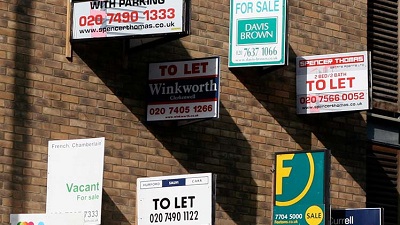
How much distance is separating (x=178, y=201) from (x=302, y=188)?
9.03 feet

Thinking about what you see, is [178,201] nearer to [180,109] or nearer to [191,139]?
[180,109]

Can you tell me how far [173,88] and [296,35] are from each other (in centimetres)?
351

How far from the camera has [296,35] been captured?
21.3m

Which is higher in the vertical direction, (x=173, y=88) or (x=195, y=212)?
(x=173, y=88)

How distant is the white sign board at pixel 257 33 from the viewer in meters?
19.6

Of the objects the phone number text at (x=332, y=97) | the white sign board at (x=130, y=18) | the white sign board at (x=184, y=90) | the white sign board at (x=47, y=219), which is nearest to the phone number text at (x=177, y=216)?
the white sign board at (x=47, y=219)

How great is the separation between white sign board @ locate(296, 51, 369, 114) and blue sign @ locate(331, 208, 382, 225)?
1.78 m

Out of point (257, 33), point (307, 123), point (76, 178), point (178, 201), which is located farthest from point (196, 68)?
point (307, 123)

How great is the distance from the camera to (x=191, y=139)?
1958 centimetres

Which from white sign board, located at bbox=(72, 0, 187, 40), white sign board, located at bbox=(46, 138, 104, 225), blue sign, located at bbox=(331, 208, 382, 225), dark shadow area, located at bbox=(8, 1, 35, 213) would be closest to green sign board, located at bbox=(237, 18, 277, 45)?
white sign board, located at bbox=(72, 0, 187, 40)

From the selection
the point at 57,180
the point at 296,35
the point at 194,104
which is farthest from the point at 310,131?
the point at 57,180

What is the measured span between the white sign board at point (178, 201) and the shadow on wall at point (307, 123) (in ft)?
11.1

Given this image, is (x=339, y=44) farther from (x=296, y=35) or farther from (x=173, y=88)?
(x=173, y=88)

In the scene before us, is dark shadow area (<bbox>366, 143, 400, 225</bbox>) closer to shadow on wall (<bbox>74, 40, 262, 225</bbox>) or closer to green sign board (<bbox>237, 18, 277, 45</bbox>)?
shadow on wall (<bbox>74, 40, 262, 225</bbox>)
